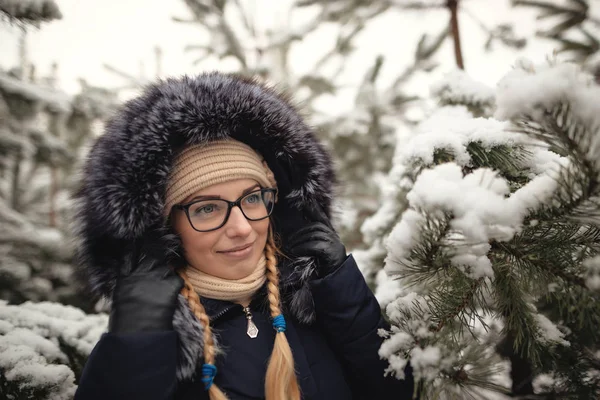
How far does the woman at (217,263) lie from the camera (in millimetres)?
1383

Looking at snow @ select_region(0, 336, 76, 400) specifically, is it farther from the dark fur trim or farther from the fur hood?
the dark fur trim

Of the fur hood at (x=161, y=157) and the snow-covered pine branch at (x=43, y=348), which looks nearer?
the snow-covered pine branch at (x=43, y=348)

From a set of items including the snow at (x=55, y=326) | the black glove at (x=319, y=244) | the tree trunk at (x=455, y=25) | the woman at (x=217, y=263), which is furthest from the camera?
the tree trunk at (x=455, y=25)

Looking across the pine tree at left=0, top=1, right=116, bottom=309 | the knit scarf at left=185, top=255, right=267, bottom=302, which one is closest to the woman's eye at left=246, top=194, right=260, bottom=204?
the knit scarf at left=185, top=255, right=267, bottom=302

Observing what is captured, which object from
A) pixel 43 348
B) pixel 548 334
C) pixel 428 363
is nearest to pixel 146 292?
pixel 43 348

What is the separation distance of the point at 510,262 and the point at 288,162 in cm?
128

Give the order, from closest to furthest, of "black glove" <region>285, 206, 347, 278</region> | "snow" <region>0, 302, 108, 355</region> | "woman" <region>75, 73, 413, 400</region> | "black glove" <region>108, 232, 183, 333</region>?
"black glove" <region>108, 232, 183, 333</region>
"woman" <region>75, 73, 413, 400</region>
"black glove" <region>285, 206, 347, 278</region>
"snow" <region>0, 302, 108, 355</region>

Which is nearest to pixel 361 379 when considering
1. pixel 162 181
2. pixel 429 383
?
pixel 429 383

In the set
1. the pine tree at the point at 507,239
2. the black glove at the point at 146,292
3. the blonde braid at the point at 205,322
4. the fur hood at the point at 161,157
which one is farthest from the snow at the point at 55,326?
the pine tree at the point at 507,239

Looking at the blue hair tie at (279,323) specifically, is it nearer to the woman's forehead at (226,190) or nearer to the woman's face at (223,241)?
the woman's face at (223,241)

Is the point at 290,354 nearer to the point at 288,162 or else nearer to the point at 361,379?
the point at 361,379

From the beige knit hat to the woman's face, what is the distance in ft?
0.12

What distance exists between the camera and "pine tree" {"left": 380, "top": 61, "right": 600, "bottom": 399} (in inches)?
24.8

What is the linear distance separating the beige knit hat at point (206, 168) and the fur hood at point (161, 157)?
0.05 m
